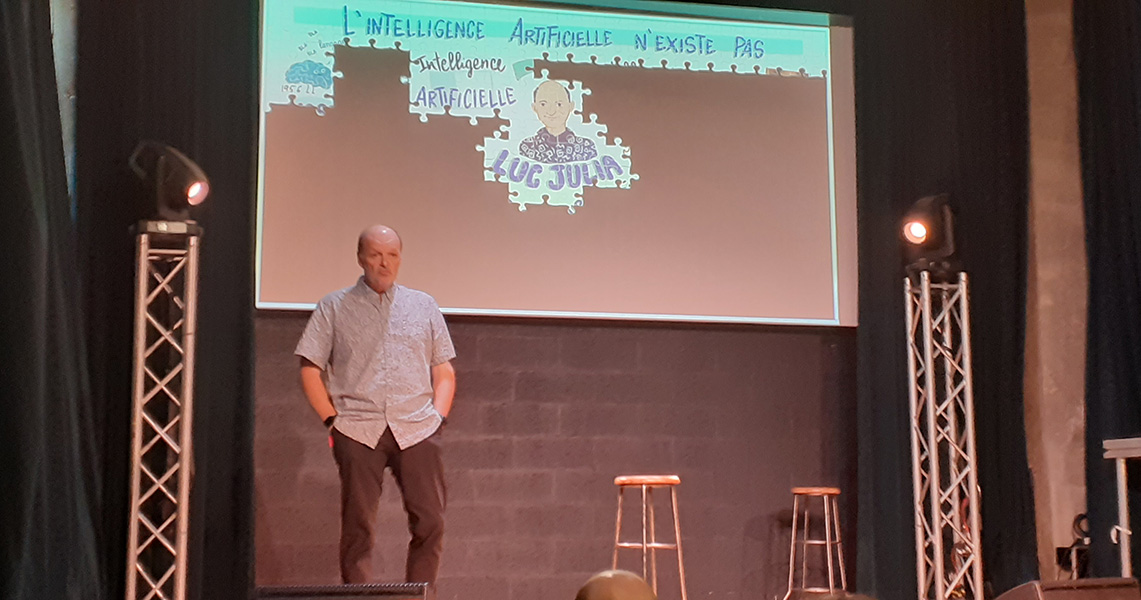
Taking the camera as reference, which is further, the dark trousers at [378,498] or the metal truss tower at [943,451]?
the metal truss tower at [943,451]

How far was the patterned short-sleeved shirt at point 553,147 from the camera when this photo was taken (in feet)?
16.4

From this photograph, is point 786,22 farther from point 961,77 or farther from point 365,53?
point 365,53

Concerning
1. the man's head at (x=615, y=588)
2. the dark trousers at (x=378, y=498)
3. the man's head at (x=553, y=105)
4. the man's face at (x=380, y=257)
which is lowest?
the dark trousers at (x=378, y=498)

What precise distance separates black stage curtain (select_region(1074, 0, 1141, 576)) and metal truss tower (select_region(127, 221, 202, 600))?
153 inches

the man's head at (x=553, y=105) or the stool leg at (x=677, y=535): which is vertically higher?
the man's head at (x=553, y=105)

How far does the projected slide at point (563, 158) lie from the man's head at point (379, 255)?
2.40 ft

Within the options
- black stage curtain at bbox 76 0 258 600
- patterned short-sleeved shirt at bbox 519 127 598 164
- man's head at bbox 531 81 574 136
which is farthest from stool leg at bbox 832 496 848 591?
black stage curtain at bbox 76 0 258 600

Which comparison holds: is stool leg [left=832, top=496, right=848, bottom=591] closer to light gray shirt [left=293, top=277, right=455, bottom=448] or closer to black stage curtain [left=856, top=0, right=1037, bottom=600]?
black stage curtain [left=856, top=0, right=1037, bottom=600]

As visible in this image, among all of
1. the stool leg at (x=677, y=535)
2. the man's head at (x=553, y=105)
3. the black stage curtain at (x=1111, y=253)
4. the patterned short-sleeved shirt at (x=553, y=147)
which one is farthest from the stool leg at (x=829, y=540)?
the man's head at (x=553, y=105)

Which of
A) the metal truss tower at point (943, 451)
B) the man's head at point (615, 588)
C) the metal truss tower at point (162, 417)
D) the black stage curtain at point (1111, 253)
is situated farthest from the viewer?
the black stage curtain at point (1111, 253)

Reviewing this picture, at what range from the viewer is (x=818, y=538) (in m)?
5.19

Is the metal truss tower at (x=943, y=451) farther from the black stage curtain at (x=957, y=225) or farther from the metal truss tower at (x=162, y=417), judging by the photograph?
the metal truss tower at (x=162, y=417)

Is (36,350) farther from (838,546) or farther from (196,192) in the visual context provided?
(838,546)

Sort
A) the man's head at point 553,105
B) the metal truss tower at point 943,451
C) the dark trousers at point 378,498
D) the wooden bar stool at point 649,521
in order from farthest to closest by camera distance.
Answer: the man's head at point 553,105, the metal truss tower at point 943,451, the wooden bar stool at point 649,521, the dark trousers at point 378,498
